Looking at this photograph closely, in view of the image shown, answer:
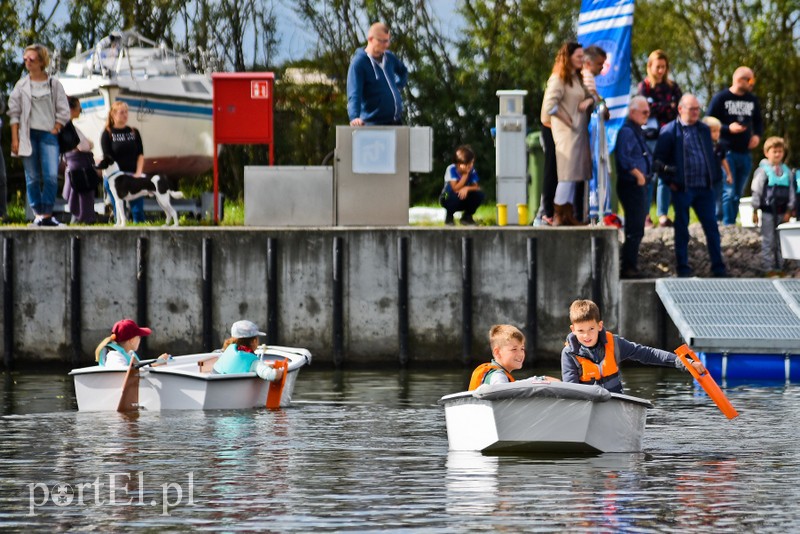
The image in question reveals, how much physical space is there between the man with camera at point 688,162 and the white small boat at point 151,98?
1019 centimetres

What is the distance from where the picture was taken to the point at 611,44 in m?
21.7

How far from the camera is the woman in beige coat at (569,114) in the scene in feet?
66.2

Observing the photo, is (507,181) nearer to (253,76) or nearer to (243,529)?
(253,76)

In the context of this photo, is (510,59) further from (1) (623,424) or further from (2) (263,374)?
(1) (623,424)

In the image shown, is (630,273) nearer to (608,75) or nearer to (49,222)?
(608,75)

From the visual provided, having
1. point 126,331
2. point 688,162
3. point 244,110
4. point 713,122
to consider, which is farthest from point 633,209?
point 126,331

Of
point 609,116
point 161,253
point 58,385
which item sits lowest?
point 58,385

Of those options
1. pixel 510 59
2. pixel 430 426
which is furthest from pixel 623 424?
pixel 510 59

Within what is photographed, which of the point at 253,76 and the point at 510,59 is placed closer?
the point at 253,76

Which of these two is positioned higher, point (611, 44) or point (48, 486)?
point (611, 44)

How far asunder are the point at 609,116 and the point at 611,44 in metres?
1.11

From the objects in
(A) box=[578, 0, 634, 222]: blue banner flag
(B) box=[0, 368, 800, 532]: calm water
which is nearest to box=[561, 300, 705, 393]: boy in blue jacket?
(B) box=[0, 368, 800, 532]: calm water

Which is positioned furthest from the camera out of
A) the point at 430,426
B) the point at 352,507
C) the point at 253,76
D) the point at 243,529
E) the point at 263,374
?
the point at 253,76

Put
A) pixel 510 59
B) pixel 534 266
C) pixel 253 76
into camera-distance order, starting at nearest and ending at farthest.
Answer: pixel 534 266 < pixel 253 76 < pixel 510 59
